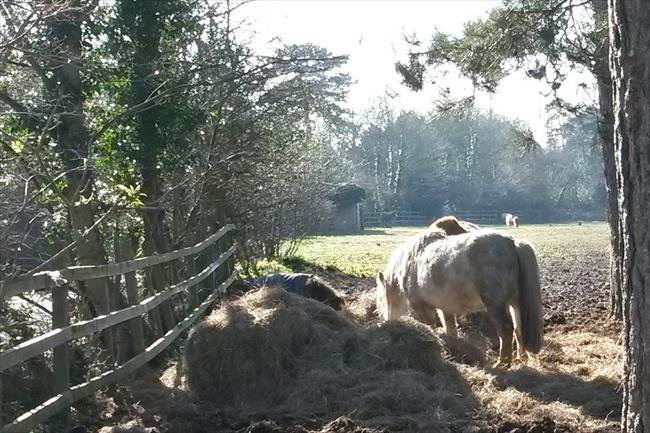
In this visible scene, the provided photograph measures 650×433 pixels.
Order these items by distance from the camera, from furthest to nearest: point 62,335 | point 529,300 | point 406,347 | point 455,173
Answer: point 455,173, point 529,300, point 406,347, point 62,335

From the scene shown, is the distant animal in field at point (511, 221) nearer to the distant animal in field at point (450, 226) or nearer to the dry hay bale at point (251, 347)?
the distant animal in field at point (450, 226)

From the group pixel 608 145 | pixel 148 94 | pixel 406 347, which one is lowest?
pixel 406 347

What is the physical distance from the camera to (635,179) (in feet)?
11.4

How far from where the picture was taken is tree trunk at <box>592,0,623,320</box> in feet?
27.5

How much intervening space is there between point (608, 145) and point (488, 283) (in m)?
2.57

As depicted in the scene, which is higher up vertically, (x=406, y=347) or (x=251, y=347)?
(x=251, y=347)

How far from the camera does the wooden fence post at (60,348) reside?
16.0ft

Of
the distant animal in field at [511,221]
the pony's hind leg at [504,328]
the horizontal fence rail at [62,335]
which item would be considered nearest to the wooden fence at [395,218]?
the distant animal in field at [511,221]

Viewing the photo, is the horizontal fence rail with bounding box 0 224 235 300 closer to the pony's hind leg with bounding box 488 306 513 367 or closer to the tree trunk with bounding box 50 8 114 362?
the tree trunk with bounding box 50 8 114 362

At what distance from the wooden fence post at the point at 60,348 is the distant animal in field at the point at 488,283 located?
428 centimetres

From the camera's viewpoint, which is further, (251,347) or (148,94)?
(148,94)

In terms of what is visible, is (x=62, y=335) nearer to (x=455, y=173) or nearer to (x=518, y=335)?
(x=518, y=335)

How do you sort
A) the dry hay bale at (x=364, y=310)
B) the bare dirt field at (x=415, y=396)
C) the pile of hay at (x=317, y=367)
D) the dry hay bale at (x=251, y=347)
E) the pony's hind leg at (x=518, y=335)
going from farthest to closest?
the dry hay bale at (x=364, y=310) < the pony's hind leg at (x=518, y=335) < the dry hay bale at (x=251, y=347) < the pile of hay at (x=317, y=367) < the bare dirt field at (x=415, y=396)

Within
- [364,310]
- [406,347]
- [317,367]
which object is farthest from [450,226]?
[317,367]
